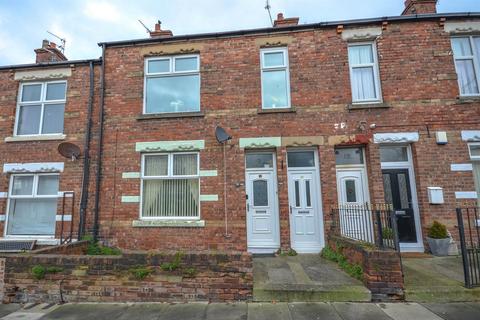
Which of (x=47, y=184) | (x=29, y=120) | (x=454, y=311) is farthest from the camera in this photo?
(x=29, y=120)

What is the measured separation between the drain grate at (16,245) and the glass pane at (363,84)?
10.3 m

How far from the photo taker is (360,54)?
809cm

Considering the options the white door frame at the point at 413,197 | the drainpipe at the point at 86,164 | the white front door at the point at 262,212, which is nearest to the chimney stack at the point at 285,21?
the white front door at the point at 262,212

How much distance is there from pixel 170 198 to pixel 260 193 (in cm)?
261

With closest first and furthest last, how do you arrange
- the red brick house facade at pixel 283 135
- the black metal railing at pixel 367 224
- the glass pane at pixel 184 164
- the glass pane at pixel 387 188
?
the black metal railing at pixel 367 224 < the red brick house facade at pixel 283 135 < the glass pane at pixel 387 188 < the glass pane at pixel 184 164

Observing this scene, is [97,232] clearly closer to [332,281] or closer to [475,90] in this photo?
[332,281]

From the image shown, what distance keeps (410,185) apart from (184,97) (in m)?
7.01

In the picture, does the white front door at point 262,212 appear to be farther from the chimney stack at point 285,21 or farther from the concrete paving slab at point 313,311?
the chimney stack at point 285,21

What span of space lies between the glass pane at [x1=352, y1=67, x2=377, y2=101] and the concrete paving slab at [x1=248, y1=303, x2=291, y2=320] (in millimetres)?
6009

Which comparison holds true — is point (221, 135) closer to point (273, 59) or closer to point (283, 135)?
point (283, 135)

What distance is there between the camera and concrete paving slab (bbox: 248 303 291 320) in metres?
4.04

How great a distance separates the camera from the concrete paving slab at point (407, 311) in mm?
3943

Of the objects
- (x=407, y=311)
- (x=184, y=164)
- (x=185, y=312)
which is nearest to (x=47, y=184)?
(x=184, y=164)

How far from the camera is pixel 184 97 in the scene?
27.7 ft
